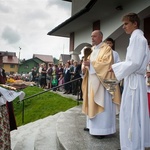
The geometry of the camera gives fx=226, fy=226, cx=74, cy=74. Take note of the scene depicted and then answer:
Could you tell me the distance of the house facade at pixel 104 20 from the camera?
8.02 meters

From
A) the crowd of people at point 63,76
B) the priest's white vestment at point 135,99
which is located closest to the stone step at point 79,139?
the priest's white vestment at point 135,99

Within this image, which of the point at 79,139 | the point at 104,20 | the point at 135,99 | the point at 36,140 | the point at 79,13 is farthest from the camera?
the point at 104,20

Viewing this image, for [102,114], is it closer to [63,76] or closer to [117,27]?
[117,27]

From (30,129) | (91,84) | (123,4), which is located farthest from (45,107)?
(91,84)

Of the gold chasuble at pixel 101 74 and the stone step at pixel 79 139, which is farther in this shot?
the gold chasuble at pixel 101 74

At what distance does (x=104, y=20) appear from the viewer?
401 inches

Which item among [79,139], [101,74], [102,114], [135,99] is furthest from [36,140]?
[135,99]

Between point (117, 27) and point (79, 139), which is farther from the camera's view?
point (117, 27)

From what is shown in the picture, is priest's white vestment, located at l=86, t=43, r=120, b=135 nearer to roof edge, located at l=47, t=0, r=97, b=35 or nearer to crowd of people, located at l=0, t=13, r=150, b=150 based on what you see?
crowd of people, located at l=0, t=13, r=150, b=150

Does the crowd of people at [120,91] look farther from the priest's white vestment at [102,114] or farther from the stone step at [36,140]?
the stone step at [36,140]

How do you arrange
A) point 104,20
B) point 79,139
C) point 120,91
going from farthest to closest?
point 104,20
point 120,91
point 79,139

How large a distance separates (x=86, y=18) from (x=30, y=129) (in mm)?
6173

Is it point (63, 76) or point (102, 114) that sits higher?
point (63, 76)

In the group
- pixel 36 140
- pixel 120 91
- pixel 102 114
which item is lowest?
pixel 36 140
